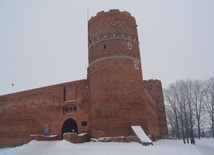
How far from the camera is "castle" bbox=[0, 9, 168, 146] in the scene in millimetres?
19000

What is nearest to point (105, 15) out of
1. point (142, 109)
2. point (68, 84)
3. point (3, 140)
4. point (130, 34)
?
Result: point (130, 34)

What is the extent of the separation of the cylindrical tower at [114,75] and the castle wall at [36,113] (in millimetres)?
2530

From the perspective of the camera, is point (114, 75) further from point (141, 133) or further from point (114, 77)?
point (141, 133)

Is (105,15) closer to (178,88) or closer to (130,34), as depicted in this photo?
(130,34)

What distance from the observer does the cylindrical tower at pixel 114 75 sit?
18.8 m

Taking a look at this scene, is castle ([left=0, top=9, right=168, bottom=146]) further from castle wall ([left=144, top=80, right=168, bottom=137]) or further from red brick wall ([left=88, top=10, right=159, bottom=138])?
castle wall ([left=144, top=80, right=168, bottom=137])

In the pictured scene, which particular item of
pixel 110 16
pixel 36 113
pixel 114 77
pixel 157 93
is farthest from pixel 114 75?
pixel 157 93

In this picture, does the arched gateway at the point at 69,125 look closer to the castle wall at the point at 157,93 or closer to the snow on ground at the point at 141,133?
the snow on ground at the point at 141,133

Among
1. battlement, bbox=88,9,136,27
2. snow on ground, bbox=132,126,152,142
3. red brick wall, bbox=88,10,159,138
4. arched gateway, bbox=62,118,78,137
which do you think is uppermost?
battlement, bbox=88,9,136,27

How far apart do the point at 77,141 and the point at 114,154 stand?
7.26 meters

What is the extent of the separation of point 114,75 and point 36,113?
10696 millimetres

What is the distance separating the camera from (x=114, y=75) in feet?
64.5

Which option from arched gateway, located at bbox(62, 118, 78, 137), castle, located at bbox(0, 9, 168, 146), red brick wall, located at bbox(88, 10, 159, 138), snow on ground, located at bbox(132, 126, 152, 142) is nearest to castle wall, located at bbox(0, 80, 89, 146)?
castle, located at bbox(0, 9, 168, 146)

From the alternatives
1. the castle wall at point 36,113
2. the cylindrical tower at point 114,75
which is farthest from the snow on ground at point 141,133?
the castle wall at point 36,113
